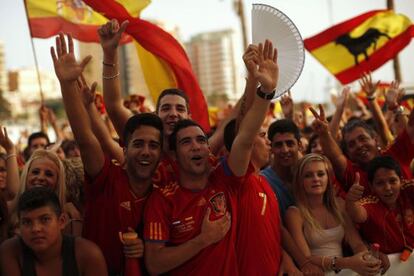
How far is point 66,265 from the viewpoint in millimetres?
3598

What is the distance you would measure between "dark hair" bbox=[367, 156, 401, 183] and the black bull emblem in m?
4.48

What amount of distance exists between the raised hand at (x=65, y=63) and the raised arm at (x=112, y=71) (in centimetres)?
40

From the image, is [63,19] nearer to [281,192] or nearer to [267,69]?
[281,192]

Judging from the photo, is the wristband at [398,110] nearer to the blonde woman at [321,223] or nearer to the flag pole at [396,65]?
the blonde woman at [321,223]

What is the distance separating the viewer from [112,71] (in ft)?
15.0

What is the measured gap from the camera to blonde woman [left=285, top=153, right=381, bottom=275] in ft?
14.1

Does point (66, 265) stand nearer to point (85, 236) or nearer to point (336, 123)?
point (85, 236)

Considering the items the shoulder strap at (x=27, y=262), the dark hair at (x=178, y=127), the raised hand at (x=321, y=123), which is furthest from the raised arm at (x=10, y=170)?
the raised hand at (x=321, y=123)

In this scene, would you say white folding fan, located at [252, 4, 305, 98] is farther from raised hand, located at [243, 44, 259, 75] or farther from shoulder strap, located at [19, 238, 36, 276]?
shoulder strap, located at [19, 238, 36, 276]

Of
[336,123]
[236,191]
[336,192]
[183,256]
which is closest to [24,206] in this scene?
[183,256]

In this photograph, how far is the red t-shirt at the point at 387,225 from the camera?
467cm

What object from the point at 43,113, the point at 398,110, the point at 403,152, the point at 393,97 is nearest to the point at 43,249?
the point at 403,152

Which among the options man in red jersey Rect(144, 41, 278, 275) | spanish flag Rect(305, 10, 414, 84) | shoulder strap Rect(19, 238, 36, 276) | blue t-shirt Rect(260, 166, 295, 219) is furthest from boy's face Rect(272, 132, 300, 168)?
spanish flag Rect(305, 10, 414, 84)

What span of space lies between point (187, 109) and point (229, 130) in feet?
2.65
